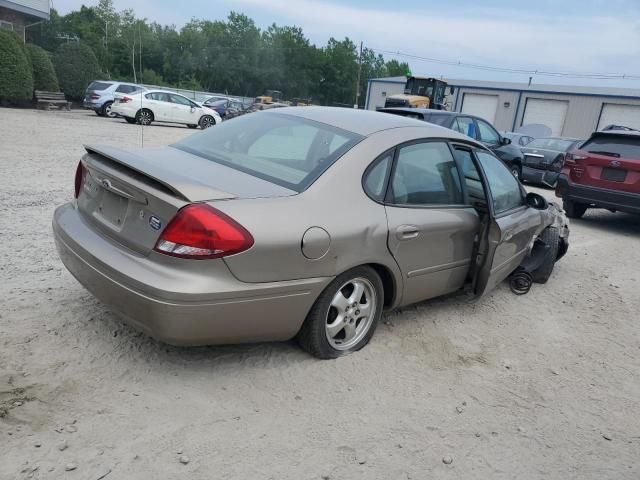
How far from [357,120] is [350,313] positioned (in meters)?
1.38

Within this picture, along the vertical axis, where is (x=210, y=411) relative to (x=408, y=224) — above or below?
below

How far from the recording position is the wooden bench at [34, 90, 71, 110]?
76.6 ft

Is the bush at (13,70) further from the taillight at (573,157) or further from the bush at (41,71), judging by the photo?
the taillight at (573,157)

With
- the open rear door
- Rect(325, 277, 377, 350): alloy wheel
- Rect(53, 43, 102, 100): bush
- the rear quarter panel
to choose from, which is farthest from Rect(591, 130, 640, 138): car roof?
Rect(53, 43, 102, 100): bush

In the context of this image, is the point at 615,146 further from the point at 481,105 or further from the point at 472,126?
the point at 481,105

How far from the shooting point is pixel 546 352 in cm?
399

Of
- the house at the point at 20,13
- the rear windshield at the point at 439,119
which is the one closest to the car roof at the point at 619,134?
the rear windshield at the point at 439,119

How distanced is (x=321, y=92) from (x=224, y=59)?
17.4 m

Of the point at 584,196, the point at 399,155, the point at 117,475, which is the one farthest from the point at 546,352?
the point at 584,196

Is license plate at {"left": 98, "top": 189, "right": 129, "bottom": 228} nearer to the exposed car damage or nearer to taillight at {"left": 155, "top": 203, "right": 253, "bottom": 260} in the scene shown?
taillight at {"left": 155, "top": 203, "right": 253, "bottom": 260}

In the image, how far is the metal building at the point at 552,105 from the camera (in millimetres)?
32688

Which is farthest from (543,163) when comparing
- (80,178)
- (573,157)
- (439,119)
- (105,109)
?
(105,109)

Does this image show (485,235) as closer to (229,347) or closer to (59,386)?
(229,347)

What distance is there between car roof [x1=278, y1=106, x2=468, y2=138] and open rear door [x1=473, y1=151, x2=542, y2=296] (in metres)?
0.55
